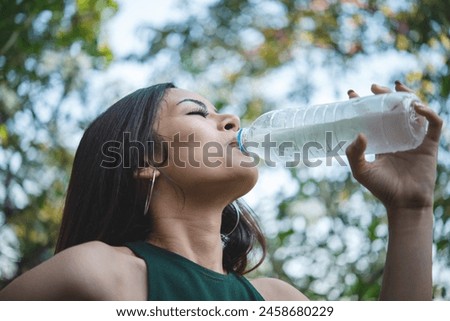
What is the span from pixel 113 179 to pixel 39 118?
4.86 ft

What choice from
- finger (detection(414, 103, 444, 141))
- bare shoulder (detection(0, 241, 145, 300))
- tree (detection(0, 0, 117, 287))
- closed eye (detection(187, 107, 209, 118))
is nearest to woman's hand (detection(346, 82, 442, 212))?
finger (detection(414, 103, 444, 141))

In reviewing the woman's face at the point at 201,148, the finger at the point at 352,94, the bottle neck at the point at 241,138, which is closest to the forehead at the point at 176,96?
the woman's face at the point at 201,148

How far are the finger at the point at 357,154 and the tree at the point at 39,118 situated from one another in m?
1.43

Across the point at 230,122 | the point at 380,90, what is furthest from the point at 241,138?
the point at 380,90

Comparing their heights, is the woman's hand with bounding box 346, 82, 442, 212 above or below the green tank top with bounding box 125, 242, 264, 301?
above

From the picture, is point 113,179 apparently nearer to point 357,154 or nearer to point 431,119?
point 357,154

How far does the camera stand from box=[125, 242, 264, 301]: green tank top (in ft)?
4.12

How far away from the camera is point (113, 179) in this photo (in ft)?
4.73

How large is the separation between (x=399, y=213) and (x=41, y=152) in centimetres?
179

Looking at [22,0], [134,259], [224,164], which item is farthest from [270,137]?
[22,0]

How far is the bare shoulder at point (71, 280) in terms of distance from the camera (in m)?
1.13

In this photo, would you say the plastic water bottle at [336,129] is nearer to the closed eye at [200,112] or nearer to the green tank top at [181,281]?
the closed eye at [200,112]

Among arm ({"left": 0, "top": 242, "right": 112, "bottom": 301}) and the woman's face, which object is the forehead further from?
arm ({"left": 0, "top": 242, "right": 112, "bottom": 301})

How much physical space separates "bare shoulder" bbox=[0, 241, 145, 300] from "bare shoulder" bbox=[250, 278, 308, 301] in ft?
1.21
